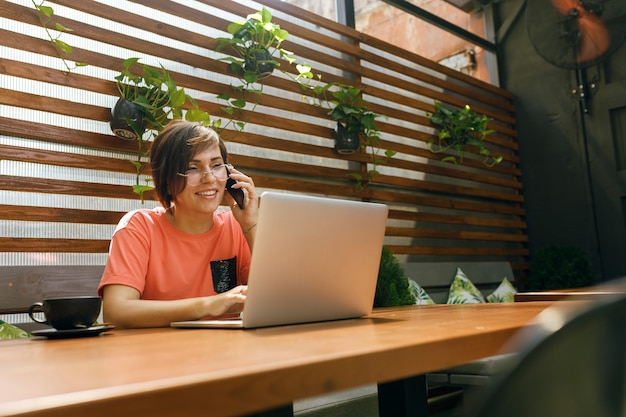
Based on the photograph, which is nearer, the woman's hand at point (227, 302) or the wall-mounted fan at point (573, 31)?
the woman's hand at point (227, 302)

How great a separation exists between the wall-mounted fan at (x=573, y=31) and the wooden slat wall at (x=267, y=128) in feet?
2.57

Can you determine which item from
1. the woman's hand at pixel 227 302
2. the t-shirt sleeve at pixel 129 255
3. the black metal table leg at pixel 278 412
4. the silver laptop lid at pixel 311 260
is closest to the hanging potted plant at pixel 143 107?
the t-shirt sleeve at pixel 129 255

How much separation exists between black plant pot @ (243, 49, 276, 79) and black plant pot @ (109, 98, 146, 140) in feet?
2.58

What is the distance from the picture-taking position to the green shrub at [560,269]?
15.1 ft

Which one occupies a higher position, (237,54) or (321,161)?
(237,54)

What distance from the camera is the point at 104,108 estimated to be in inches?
108

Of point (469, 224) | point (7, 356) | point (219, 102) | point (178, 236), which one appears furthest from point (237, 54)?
point (7, 356)

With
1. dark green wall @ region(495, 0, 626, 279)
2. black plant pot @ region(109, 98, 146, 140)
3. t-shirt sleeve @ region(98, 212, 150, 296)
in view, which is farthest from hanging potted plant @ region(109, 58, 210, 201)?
dark green wall @ region(495, 0, 626, 279)

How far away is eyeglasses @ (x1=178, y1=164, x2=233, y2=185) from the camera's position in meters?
2.00

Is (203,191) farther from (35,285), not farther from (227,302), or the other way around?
(35,285)

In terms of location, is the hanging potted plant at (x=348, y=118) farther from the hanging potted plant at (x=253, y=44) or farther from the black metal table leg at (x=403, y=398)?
the black metal table leg at (x=403, y=398)

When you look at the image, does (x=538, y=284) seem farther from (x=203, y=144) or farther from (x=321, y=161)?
(x=203, y=144)

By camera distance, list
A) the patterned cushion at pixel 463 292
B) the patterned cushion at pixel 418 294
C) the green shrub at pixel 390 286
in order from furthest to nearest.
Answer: the patterned cushion at pixel 463 292, the patterned cushion at pixel 418 294, the green shrub at pixel 390 286

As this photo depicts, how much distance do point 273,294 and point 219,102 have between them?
2.22 m
